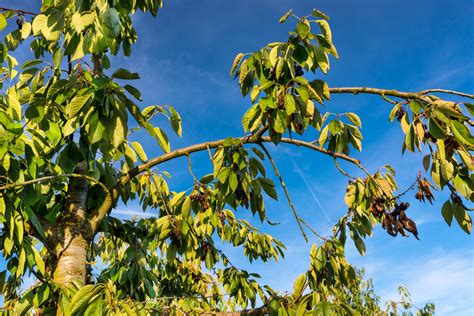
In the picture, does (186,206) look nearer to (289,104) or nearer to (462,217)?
(289,104)

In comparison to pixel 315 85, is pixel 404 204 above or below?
below

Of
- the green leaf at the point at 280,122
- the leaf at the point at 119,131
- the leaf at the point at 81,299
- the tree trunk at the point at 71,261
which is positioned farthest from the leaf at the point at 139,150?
the green leaf at the point at 280,122

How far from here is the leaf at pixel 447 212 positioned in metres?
2.32

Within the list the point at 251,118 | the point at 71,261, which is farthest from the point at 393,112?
the point at 71,261

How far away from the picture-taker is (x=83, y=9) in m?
3.17

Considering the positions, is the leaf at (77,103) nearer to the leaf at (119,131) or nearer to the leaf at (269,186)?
the leaf at (119,131)

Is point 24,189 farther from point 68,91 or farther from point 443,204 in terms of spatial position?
point 443,204

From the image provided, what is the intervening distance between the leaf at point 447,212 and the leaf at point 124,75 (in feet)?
6.74

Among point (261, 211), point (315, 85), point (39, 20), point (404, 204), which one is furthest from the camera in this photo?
point (39, 20)

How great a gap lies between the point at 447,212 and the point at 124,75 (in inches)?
85.5

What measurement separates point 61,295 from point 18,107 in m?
1.42

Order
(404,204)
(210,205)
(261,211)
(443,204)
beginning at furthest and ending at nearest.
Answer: (210,205)
(261,211)
(404,204)
(443,204)

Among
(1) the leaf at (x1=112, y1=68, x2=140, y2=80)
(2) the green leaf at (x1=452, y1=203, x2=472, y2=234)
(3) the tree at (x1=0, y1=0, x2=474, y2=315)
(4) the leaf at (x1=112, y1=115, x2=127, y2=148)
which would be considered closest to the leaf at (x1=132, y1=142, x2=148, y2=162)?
(3) the tree at (x1=0, y1=0, x2=474, y2=315)

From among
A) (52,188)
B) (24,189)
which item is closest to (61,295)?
(24,189)
